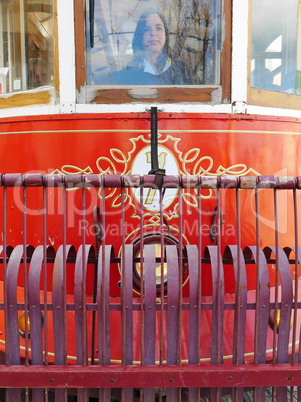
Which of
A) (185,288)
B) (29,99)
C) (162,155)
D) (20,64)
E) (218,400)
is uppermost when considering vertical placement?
(20,64)

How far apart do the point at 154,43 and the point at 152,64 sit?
118mm

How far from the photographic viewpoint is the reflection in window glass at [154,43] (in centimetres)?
221

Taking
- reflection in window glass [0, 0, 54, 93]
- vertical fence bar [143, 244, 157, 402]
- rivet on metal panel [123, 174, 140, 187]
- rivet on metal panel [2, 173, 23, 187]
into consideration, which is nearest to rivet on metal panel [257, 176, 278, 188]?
rivet on metal panel [123, 174, 140, 187]

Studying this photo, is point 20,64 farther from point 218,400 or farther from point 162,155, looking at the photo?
point 218,400

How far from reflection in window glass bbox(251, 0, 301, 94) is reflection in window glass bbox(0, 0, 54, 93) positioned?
1.20m

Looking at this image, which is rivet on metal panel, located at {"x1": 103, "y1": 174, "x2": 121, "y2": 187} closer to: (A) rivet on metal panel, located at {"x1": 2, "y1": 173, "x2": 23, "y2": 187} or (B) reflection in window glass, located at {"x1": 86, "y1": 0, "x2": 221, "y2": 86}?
(A) rivet on metal panel, located at {"x1": 2, "y1": 173, "x2": 23, "y2": 187}

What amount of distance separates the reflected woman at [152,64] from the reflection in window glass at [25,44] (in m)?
0.49

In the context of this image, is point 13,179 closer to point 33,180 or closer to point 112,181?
point 33,180

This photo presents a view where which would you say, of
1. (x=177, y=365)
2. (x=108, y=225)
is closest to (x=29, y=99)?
(x=108, y=225)

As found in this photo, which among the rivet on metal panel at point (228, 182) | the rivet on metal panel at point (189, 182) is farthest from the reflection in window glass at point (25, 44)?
the rivet on metal panel at point (228, 182)

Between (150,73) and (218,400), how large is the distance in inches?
67.7

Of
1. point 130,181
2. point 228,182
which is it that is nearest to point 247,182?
point 228,182

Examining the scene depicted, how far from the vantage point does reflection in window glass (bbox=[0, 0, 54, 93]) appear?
2305mm

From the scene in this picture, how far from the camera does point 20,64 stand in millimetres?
2488
